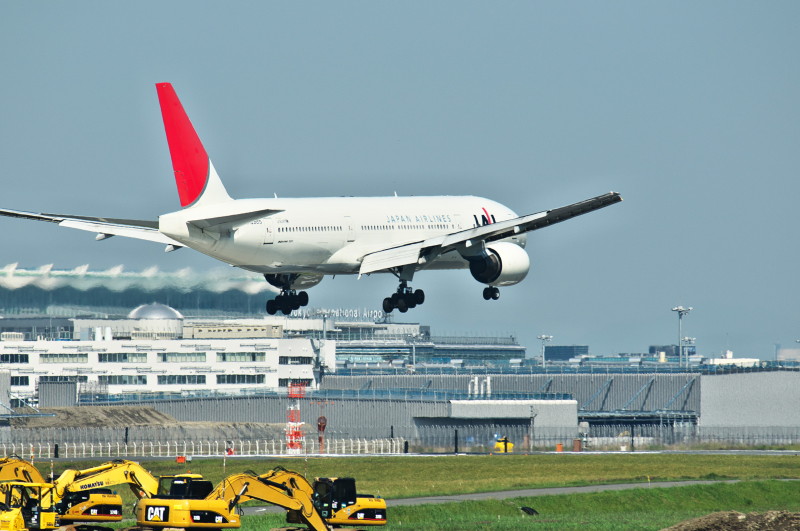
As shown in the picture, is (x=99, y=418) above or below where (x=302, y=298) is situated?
below

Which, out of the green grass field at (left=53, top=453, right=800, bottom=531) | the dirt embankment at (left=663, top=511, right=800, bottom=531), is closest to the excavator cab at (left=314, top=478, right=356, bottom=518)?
the green grass field at (left=53, top=453, right=800, bottom=531)

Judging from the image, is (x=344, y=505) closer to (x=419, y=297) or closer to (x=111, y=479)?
(x=111, y=479)

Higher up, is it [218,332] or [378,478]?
[218,332]

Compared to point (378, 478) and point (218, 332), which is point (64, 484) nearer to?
point (378, 478)

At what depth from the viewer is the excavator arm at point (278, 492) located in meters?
42.1

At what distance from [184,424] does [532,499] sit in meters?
69.7

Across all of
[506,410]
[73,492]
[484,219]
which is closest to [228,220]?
[484,219]

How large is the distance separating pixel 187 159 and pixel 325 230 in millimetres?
7825

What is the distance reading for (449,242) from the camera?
236ft

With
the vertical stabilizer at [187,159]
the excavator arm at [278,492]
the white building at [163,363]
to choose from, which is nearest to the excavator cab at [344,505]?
the excavator arm at [278,492]

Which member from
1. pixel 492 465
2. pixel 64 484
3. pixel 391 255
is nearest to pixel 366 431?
pixel 492 465

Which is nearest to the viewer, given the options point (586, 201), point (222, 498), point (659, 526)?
point (222, 498)

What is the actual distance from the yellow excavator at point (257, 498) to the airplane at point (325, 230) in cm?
2336

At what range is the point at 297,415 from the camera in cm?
13200
